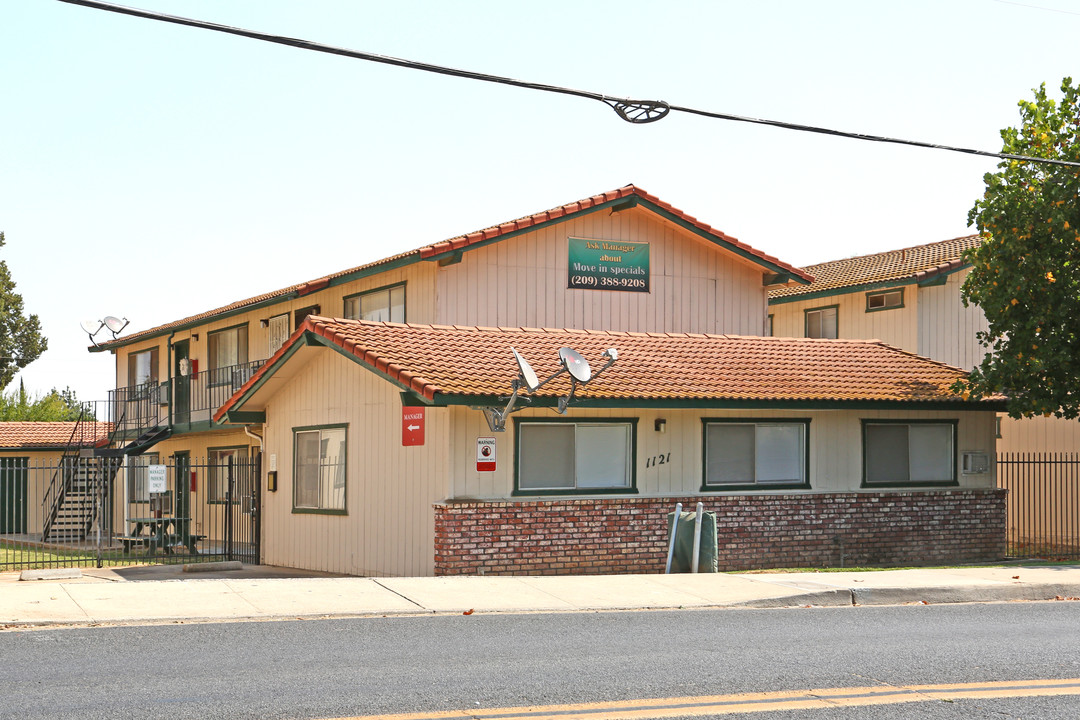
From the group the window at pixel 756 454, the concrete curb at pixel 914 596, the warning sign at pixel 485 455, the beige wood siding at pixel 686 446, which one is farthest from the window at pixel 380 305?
the concrete curb at pixel 914 596

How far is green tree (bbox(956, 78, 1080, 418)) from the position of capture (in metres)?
21.7

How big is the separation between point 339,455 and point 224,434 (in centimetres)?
1258

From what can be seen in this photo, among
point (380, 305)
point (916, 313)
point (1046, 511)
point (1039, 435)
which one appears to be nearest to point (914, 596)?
point (1046, 511)

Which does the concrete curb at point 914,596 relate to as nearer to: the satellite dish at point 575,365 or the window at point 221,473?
the satellite dish at point 575,365

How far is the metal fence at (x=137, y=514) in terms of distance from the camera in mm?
23688

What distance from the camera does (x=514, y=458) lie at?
1847cm

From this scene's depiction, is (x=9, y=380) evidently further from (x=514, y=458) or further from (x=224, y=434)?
(x=514, y=458)

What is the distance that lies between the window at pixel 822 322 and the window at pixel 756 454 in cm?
1133

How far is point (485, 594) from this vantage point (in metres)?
14.7

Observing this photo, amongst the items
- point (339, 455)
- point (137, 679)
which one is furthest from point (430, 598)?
point (339, 455)

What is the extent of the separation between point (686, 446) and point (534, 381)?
11.9 ft

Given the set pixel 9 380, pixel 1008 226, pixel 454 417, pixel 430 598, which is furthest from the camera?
pixel 9 380

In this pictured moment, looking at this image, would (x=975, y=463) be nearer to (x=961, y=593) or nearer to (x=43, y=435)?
(x=961, y=593)

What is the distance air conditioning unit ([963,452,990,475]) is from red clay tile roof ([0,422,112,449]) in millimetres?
25897
